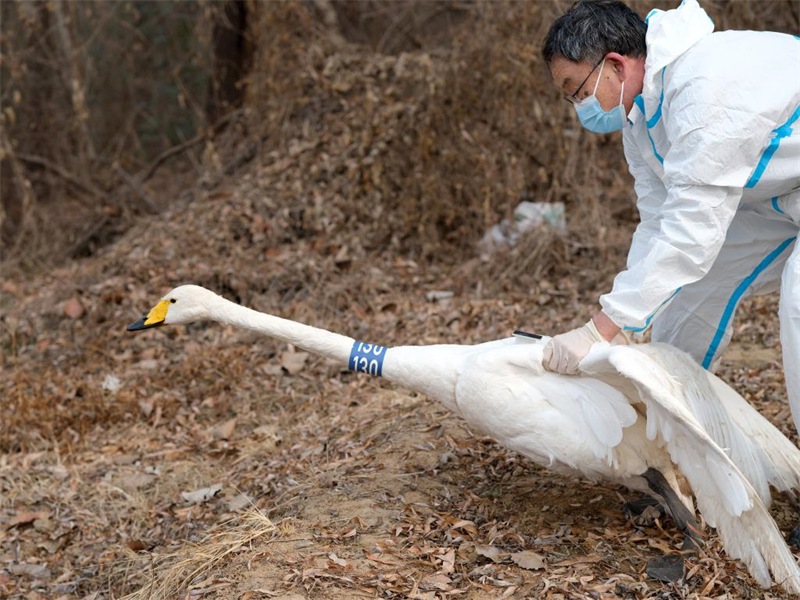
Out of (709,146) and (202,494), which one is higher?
(709,146)

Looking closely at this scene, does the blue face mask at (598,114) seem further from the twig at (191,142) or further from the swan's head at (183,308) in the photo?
the twig at (191,142)

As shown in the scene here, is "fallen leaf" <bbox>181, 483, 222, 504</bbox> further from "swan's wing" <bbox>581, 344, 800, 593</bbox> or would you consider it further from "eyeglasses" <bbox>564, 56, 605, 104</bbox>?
"eyeglasses" <bbox>564, 56, 605, 104</bbox>

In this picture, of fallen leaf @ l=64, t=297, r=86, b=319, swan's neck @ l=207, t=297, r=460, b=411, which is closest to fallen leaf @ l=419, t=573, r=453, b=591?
swan's neck @ l=207, t=297, r=460, b=411

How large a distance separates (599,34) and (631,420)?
59.8 inches

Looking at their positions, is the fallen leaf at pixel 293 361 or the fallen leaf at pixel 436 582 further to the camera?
the fallen leaf at pixel 293 361

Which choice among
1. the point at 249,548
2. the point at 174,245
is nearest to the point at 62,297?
the point at 174,245

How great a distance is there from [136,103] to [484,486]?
36.7ft

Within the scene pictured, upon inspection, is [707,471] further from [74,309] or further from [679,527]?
[74,309]

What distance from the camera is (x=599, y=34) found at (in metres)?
3.79

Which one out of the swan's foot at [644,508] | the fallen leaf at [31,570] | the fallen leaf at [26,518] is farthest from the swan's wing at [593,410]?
the fallen leaf at [26,518]

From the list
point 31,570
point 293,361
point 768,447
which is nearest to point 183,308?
point 31,570

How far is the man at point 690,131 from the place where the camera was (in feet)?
11.5

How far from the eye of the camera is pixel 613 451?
12.8 ft

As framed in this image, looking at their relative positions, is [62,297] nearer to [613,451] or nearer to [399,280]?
[399,280]
